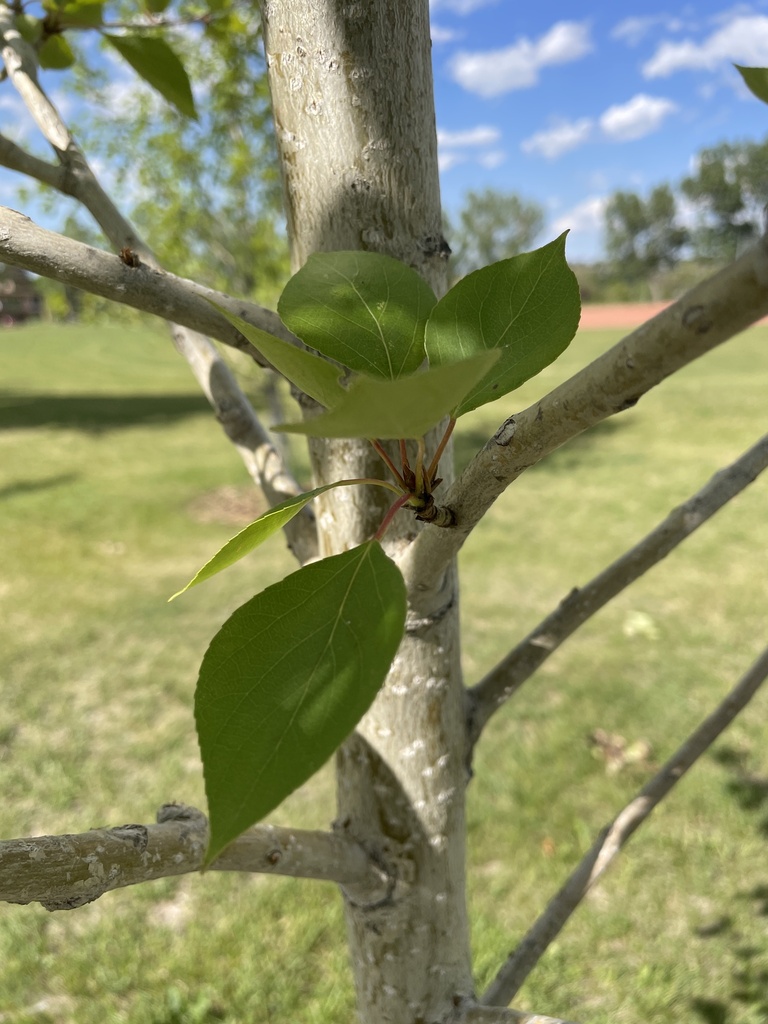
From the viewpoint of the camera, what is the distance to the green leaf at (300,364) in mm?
365

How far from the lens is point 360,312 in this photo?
0.48 m

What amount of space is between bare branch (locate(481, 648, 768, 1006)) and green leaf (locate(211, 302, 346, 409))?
0.78 meters

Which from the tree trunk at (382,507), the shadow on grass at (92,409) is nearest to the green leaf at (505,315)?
the tree trunk at (382,507)

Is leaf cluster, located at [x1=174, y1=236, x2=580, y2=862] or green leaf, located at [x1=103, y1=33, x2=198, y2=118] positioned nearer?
leaf cluster, located at [x1=174, y1=236, x2=580, y2=862]

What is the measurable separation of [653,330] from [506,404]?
31.9 ft

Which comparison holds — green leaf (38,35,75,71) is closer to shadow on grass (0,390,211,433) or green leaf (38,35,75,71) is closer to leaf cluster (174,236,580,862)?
leaf cluster (174,236,580,862)

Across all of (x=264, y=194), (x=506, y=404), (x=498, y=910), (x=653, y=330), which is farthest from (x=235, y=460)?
(x=653, y=330)

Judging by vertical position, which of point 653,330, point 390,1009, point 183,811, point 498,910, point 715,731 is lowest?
point 498,910

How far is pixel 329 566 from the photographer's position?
1.49 feet

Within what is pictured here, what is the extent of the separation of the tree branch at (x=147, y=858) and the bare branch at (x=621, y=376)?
0.31 metres

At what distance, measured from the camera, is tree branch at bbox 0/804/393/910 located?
1.59 ft

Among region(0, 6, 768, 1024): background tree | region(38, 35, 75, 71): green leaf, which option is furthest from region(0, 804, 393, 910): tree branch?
region(38, 35, 75, 71): green leaf

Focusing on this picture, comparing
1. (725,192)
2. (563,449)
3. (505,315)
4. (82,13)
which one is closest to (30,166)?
(82,13)

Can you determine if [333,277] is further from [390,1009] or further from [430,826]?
[390,1009]
